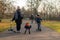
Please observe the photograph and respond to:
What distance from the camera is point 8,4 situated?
66.8 meters

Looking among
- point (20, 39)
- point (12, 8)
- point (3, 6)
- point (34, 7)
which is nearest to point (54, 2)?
point (34, 7)

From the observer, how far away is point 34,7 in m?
85.0

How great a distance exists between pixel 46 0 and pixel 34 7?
585 cm

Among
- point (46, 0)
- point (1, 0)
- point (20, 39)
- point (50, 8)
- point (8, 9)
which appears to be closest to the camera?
point (20, 39)

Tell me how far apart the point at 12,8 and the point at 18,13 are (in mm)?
52429

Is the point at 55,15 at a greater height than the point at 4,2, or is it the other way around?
the point at 4,2

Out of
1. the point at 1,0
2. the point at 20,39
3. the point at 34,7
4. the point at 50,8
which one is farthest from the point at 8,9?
the point at 20,39

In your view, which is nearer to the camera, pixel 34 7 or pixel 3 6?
pixel 3 6

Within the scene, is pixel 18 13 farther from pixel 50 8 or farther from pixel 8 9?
pixel 50 8

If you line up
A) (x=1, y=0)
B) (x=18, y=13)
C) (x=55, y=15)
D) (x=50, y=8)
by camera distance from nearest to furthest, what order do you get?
(x=18, y=13), (x=1, y=0), (x=50, y=8), (x=55, y=15)

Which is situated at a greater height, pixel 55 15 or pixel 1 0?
pixel 1 0

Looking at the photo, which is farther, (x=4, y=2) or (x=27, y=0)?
(x=27, y=0)

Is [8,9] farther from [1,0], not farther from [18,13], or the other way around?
[18,13]

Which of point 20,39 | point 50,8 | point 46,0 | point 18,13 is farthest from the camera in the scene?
point 50,8
